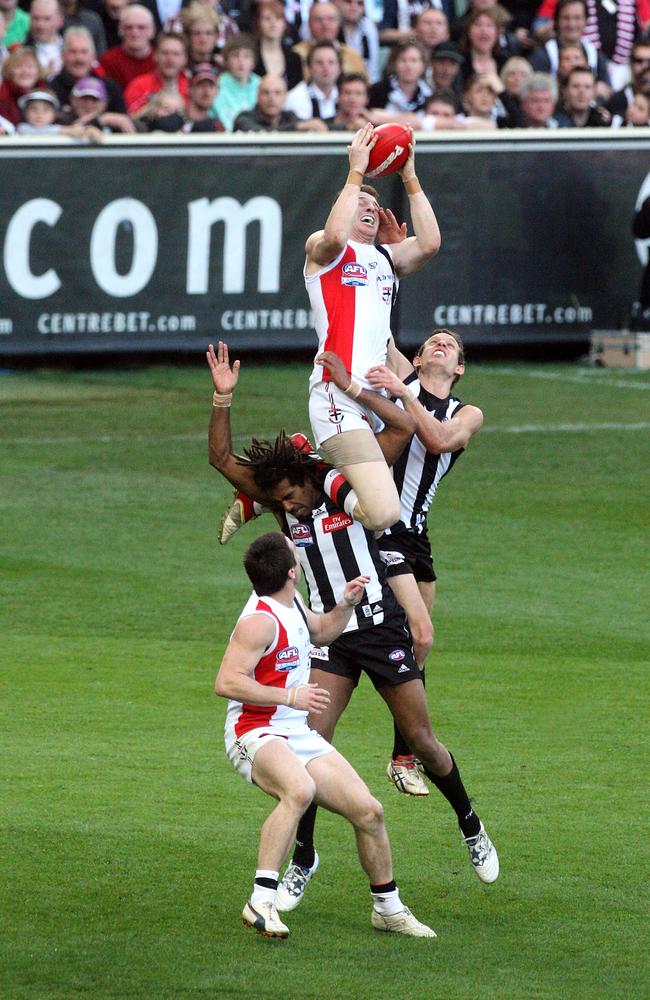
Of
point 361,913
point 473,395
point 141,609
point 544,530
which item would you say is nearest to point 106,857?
point 361,913

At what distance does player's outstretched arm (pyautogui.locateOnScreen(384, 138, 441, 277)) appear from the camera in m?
8.48

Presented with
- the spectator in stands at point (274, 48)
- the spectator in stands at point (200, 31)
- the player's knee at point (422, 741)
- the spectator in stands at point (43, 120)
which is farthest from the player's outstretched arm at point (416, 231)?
the spectator in stands at point (274, 48)

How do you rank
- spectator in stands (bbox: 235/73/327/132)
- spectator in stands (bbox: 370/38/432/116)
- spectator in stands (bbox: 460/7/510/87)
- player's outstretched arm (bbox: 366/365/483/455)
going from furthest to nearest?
spectator in stands (bbox: 460/7/510/87) → spectator in stands (bbox: 370/38/432/116) → spectator in stands (bbox: 235/73/327/132) → player's outstretched arm (bbox: 366/365/483/455)

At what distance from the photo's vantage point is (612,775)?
8258mm

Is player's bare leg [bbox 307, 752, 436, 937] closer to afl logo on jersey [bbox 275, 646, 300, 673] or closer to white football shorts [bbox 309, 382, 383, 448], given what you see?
afl logo on jersey [bbox 275, 646, 300, 673]

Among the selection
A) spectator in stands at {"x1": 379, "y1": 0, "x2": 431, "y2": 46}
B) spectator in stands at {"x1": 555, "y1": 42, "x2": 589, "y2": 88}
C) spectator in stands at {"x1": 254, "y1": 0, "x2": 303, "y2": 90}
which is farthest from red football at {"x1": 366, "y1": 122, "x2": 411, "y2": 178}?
spectator in stands at {"x1": 379, "y1": 0, "x2": 431, "y2": 46}

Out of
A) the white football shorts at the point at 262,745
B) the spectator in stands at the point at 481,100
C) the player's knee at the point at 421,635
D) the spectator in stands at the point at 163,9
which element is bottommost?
the player's knee at the point at 421,635

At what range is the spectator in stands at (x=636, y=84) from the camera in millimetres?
22266

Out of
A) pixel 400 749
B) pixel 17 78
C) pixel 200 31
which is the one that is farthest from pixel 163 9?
pixel 400 749

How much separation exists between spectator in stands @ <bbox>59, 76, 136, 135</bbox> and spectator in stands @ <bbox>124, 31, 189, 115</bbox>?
58 centimetres

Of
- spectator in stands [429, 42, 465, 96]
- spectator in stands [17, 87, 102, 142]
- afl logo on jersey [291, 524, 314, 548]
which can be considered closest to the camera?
afl logo on jersey [291, 524, 314, 548]

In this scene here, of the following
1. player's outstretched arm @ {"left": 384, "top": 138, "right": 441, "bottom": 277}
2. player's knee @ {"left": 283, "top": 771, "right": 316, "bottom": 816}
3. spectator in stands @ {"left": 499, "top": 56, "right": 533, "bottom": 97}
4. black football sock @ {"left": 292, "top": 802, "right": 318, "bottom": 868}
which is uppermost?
player's outstretched arm @ {"left": 384, "top": 138, "right": 441, "bottom": 277}

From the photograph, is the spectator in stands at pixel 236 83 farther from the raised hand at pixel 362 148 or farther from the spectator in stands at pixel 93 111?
the raised hand at pixel 362 148

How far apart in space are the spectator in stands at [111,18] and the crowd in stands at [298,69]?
0.06ft
